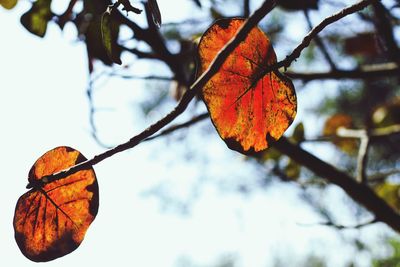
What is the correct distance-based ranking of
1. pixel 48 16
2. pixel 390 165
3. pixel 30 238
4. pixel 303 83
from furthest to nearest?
1. pixel 390 165
2. pixel 303 83
3. pixel 48 16
4. pixel 30 238

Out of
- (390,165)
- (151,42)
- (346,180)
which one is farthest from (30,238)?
(390,165)

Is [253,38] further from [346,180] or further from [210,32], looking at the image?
[346,180]

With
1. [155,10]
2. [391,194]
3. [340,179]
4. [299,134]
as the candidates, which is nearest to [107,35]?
[155,10]

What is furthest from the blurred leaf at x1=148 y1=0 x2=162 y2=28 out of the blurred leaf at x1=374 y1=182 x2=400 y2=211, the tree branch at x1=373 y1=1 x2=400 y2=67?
the blurred leaf at x1=374 y1=182 x2=400 y2=211

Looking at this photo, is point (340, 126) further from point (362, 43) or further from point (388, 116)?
point (362, 43)

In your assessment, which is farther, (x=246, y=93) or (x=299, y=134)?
(x=299, y=134)

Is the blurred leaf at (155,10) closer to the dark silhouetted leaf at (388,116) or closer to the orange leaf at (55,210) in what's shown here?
the orange leaf at (55,210)
